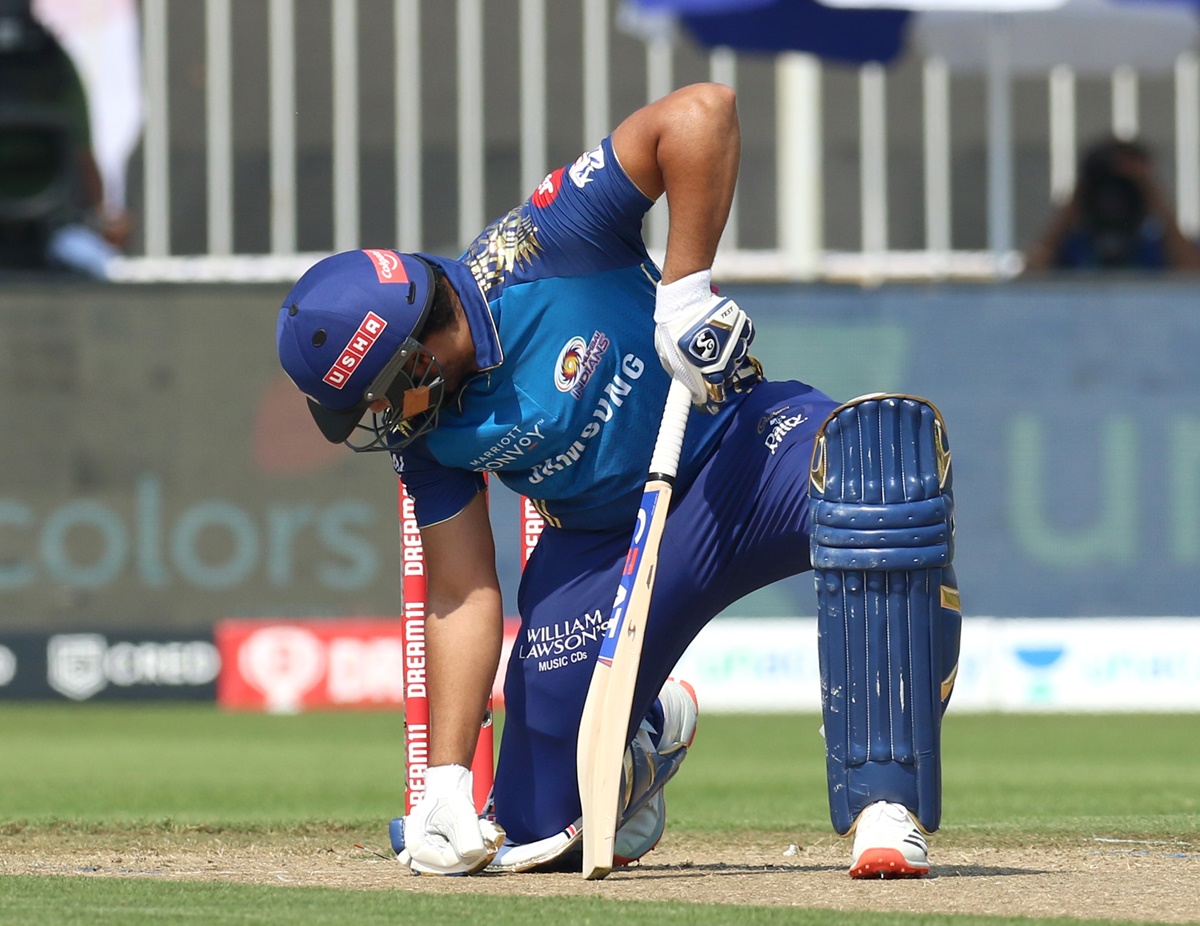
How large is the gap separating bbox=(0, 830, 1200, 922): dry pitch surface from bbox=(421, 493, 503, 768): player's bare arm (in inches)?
11.1

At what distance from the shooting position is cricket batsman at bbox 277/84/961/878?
374 cm

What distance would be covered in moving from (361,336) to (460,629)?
637 mm

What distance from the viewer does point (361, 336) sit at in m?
3.85

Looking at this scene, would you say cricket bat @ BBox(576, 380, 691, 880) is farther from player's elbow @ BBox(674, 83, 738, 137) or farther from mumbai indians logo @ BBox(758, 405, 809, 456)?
player's elbow @ BBox(674, 83, 738, 137)

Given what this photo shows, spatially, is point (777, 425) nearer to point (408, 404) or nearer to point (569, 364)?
point (569, 364)

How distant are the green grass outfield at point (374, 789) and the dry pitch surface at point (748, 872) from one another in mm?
150

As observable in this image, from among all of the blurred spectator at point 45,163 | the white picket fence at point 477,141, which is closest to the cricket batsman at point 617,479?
the blurred spectator at point 45,163

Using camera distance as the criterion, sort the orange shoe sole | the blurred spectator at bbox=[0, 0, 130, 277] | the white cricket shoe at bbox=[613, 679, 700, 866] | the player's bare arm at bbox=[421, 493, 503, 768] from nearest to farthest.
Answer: the orange shoe sole → the player's bare arm at bbox=[421, 493, 503, 768] → the white cricket shoe at bbox=[613, 679, 700, 866] → the blurred spectator at bbox=[0, 0, 130, 277]

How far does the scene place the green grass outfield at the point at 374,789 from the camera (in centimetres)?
341

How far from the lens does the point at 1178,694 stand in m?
10.1

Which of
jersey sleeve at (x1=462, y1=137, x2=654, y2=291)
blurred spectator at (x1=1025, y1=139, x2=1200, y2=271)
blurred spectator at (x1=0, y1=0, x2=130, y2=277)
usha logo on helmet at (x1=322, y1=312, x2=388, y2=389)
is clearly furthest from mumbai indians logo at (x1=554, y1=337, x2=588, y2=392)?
blurred spectator at (x1=0, y1=0, x2=130, y2=277)

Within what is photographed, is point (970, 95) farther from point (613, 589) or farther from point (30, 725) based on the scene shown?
point (613, 589)

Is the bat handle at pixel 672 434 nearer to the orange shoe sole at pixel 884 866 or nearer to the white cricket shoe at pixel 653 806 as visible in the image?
the white cricket shoe at pixel 653 806

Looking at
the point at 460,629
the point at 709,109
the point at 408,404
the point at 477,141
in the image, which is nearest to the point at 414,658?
the point at 460,629
